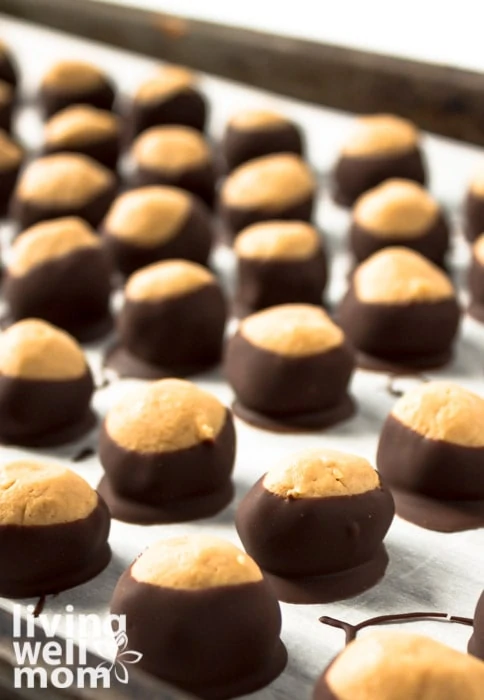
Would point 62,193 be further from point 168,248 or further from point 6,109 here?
point 6,109

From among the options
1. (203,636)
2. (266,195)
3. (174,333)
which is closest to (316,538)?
(203,636)

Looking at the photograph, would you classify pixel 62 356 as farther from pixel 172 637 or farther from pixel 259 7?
pixel 259 7

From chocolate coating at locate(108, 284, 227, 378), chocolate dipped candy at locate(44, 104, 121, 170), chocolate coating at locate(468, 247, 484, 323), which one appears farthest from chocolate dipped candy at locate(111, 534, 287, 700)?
chocolate dipped candy at locate(44, 104, 121, 170)

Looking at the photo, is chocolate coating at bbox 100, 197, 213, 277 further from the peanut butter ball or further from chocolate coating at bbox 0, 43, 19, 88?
chocolate coating at bbox 0, 43, 19, 88

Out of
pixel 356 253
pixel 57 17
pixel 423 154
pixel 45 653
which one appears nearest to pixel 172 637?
pixel 45 653

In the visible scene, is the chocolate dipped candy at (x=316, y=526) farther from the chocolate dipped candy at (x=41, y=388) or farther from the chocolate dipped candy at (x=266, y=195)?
the chocolate dipped candy at (x=266, y=195)

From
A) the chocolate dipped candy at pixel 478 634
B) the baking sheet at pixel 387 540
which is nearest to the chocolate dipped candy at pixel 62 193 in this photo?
the baking sheet at pixel 387 540

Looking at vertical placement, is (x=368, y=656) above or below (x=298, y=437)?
above
